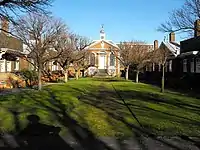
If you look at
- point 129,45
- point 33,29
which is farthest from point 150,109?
point 129,45

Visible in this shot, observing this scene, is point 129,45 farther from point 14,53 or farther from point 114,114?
point 114,114

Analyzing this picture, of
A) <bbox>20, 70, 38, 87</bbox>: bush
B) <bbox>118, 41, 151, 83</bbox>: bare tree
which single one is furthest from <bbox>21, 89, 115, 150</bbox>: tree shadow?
<bbox>118, 41, 151, 83</bbox>: bare tree

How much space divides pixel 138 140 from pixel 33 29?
901 inches

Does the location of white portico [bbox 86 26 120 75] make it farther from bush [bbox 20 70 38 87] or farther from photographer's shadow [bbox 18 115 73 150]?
photographer's shadow [bbox 18 115 73 150]

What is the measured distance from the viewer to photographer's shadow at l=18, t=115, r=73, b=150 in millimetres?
8464

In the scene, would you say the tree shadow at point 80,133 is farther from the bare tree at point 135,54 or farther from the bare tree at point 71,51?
the bare tree at point 135,54

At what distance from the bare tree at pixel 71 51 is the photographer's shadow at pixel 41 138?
26.9 metres

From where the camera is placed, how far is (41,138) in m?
9.30

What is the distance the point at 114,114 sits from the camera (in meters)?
14.1

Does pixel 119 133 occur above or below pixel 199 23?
below

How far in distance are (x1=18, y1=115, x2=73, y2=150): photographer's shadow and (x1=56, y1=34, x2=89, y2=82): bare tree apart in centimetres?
2690

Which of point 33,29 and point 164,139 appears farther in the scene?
point 33,29

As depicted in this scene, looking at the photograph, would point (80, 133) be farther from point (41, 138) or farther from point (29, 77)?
point (29, 77)

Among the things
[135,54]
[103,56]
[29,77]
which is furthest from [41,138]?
[103,56]
